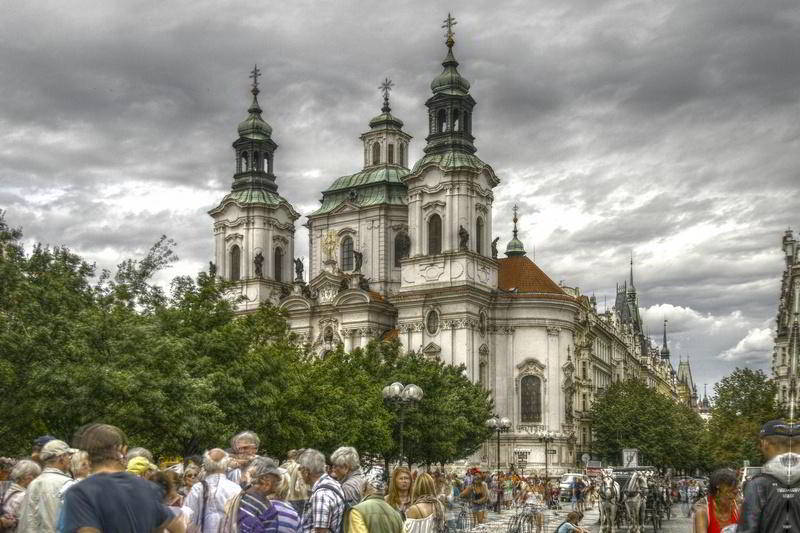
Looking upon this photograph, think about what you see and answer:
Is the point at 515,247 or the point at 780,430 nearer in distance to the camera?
the point at 780,430

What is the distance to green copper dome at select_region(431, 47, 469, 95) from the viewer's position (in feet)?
250

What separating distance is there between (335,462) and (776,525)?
489 centimetres

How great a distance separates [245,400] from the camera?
110ft

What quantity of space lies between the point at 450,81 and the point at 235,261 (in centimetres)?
2297

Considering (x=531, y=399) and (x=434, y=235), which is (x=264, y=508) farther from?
(x=531, y=399)

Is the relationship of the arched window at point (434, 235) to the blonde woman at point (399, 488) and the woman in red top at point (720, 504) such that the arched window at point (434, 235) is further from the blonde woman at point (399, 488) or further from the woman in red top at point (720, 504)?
the woman in red top at point (720, 504)

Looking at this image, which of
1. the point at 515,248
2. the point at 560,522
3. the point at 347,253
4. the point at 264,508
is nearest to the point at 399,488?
the point at 264,508

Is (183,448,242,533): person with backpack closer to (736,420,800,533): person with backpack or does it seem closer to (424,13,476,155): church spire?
(736,420,800,533): person with backpack

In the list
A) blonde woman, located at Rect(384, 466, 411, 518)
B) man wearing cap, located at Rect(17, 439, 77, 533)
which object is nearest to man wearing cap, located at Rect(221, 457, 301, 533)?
blonde woman, located at Rect(384, 466, 411, 518)

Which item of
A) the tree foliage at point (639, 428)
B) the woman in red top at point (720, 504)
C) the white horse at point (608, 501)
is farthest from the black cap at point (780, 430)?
the tree foliage at point (639, 428)

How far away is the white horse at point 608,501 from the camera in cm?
3036

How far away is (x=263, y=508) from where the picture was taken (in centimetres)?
952

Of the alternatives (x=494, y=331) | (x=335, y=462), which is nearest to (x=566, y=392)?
(x=494, y=331)

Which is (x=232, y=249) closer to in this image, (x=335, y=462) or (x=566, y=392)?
(x=566, y=392)
